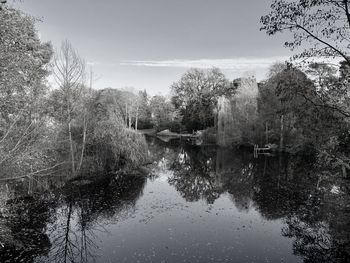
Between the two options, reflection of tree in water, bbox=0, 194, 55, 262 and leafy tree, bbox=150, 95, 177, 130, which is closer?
reflection of tree in water, bbox=0, 194, 55, 262

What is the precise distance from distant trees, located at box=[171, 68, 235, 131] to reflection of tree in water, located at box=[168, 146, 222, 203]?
2486cm

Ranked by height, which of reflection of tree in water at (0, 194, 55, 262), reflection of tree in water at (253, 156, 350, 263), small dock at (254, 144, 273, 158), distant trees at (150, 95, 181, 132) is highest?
distant trees at (150, 95, 181, 132)

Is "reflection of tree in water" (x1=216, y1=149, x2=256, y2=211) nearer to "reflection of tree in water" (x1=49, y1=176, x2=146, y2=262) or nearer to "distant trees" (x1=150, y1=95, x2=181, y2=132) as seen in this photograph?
"reflection of tree in water" (x1=49, y1=176, x2=146, y2=262)

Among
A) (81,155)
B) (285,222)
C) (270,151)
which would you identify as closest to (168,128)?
(270,151)

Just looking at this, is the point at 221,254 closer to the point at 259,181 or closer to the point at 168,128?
the point at 259,181

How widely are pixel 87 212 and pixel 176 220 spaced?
4376 mm

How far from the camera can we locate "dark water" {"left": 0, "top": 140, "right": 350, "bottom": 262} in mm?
9617

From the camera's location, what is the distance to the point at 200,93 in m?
59.8

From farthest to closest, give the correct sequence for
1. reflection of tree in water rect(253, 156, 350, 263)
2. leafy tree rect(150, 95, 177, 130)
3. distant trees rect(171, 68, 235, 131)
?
leafy tree rect(150, 95, 177, 130), distant trees rect(171, 68, 235, 131), reflection of tree in water rect(253, 156, 350, 263)

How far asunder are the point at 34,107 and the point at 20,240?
4.85m

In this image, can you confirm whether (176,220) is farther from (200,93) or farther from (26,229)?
(200,93)

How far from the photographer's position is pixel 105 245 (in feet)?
33.7

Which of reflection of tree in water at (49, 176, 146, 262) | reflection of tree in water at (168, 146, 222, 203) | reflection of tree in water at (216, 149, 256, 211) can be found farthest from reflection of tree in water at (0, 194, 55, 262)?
reflection of tree in water at (216, 149, 256, 211)

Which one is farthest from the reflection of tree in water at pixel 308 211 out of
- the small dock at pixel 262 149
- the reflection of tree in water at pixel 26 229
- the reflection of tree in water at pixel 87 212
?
the small dock at pixel 262 149
